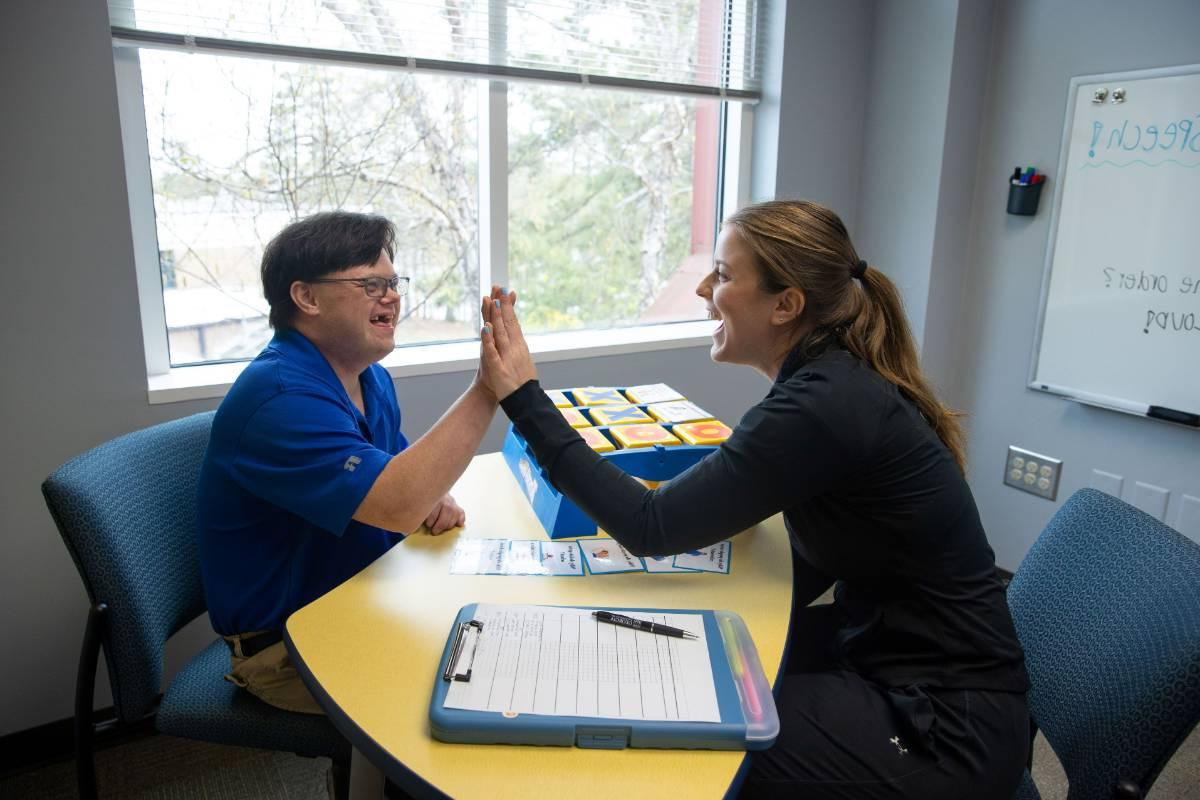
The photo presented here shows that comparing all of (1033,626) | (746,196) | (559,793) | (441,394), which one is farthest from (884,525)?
(746,196)

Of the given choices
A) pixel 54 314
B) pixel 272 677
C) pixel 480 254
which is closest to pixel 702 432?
pixel 272 677

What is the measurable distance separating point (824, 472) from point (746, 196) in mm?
2089

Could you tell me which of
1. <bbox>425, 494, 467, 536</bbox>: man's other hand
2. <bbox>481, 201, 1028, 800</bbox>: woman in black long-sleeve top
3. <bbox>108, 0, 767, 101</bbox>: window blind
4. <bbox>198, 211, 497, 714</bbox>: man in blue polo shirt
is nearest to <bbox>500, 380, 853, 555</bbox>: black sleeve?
<bbox>481, 201, 1028, 800</bbox>: woman in black long-sleeve top

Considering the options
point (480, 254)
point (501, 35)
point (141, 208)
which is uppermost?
point (501, 35)

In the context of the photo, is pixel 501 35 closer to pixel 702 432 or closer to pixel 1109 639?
pixel 702 432

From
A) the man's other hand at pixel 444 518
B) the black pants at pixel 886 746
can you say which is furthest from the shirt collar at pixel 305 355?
the black pants at pixel 886 746

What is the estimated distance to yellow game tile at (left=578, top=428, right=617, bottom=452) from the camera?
1523mm

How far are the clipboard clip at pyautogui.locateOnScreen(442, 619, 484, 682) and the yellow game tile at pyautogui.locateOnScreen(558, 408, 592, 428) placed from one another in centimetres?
56

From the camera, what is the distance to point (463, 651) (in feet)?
3.60

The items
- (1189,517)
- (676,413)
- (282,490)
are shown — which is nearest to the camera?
(282,490)

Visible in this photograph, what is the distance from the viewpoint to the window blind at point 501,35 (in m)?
2.05

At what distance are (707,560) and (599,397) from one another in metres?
0.53

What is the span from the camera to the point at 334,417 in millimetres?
1345

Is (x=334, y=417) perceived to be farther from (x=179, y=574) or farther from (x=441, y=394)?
(x=441, y=394)
